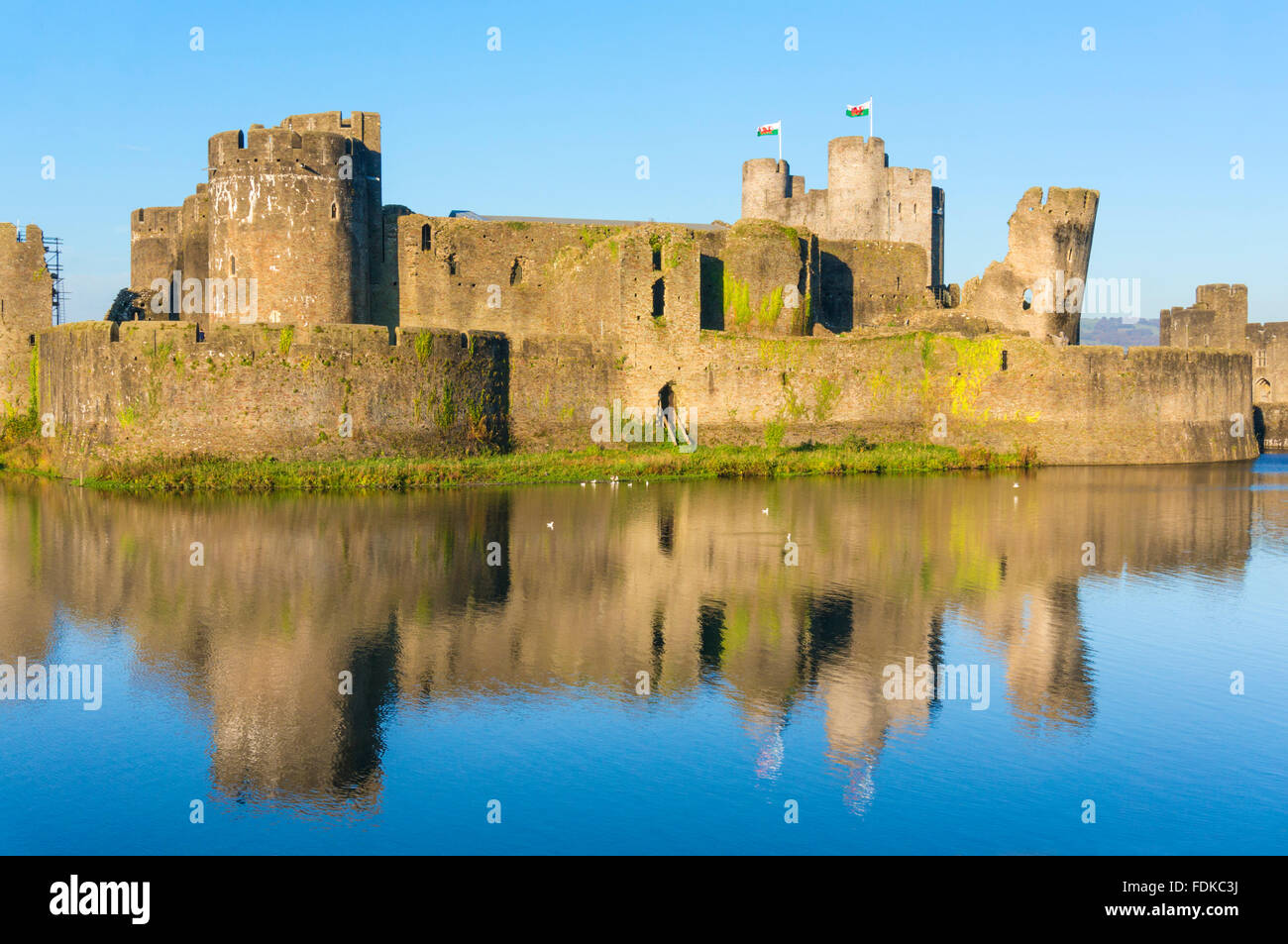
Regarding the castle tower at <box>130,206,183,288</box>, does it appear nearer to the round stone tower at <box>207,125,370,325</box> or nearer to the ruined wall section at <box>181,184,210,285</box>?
the ruined wall section at <box>181,184,210,285</box>

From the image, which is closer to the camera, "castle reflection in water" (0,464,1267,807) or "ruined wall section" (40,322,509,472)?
"castle reflection in water" (0,464,1267,807)

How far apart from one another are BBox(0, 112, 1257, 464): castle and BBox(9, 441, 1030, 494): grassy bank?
1.98 feet

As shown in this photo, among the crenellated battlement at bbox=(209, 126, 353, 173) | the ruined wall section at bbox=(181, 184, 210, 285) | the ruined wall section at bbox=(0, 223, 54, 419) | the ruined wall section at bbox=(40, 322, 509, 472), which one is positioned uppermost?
the crenellated battlement at bbox=(209, 126, 353, 173)

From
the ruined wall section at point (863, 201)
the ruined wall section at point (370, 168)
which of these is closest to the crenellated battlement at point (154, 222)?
the ruined wall section at point (370, 168)

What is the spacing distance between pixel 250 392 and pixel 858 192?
24.1 meters

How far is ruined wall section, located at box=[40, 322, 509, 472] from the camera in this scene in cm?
2711

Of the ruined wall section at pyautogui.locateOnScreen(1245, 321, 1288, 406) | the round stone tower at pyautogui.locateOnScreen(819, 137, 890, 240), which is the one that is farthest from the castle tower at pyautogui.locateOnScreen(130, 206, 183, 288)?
the ruined wall section at pyautogui.locateOnScreen(1245, 321, 1288, 406)

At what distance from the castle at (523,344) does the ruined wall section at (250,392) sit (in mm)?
47

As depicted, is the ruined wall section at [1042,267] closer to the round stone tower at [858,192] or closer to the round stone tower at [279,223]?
the round stone tower at [858,192]

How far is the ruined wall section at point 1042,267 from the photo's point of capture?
36094mm

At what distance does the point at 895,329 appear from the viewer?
1389 inches

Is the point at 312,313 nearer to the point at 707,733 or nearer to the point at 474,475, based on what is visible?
the point at 474,475

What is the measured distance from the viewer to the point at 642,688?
10.9 metres
